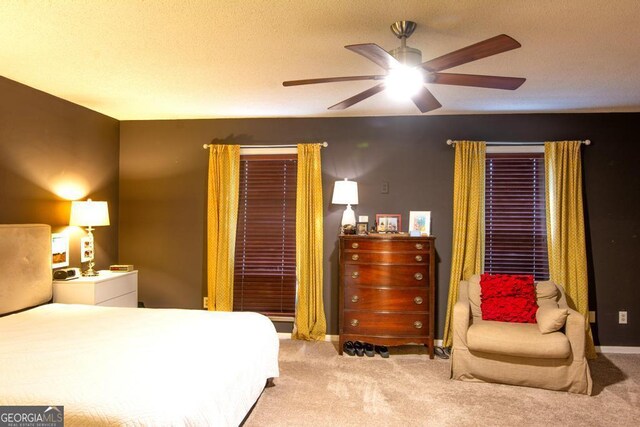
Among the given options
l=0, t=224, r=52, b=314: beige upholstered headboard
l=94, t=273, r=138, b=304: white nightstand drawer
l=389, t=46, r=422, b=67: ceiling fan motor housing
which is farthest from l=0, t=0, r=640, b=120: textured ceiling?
l=94, t=273, r=138, b=304: white nightstand drawer

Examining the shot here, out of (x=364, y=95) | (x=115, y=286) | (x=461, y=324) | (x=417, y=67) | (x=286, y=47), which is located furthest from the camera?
(x=115, y=286)

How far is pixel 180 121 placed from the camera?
478 centimetres

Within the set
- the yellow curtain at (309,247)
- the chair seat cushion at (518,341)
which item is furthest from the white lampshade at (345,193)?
the chair seat cushion at (518,341)

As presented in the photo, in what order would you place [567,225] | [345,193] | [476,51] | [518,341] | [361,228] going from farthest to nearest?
[361,228]
[345,193]
[567,225]
[518,341]
[476,51]

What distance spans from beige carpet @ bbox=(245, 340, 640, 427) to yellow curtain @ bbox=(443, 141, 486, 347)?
0.86 meters

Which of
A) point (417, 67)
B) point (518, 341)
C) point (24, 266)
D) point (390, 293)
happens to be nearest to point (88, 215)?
point (24, 266)

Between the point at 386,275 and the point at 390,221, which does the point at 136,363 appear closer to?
the point at 386,275

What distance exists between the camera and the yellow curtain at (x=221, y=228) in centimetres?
457

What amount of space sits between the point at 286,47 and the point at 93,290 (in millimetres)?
2713

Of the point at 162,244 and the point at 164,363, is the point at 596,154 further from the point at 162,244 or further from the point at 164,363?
the point at 162,244

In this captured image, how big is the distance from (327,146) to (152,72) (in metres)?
2.04

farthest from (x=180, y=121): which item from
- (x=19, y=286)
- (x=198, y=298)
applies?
(x=19, y=286)

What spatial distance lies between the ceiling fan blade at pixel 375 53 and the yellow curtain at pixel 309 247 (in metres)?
2.47

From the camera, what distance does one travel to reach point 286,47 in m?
2.64
